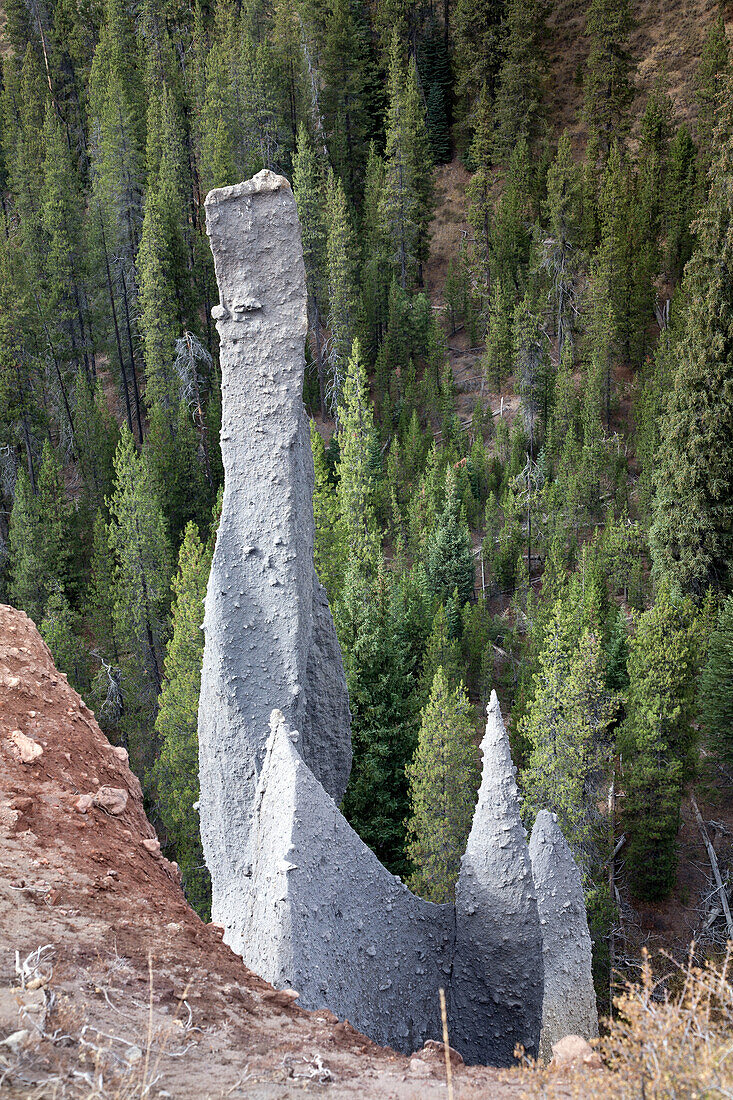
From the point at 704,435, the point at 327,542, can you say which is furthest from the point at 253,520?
the point at 704,435

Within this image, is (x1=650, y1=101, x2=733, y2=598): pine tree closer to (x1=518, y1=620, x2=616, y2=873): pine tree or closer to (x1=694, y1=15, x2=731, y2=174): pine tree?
(x1=518, y1=620, x2=616, y2=873): pine tree

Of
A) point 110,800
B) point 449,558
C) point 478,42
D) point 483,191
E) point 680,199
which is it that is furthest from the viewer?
point 478,42

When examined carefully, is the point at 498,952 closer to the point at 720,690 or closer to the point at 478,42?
the point at 720,690

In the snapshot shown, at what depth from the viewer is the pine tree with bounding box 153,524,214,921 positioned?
738 inches

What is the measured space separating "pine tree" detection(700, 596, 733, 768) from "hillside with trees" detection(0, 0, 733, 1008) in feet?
0.30

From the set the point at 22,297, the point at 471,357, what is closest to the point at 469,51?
the point at 471,357

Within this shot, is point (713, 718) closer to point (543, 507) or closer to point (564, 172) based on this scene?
point (543, 507)

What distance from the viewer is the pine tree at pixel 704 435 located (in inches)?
997

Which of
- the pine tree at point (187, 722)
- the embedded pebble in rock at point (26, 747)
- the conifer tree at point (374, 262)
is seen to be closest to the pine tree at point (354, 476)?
the pine tree at point (187, 722)

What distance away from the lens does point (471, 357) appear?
46.4 meters

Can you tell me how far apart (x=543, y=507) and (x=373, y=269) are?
19.8 metres

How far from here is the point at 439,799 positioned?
51.6 feet

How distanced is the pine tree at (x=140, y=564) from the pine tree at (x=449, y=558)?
359 inches

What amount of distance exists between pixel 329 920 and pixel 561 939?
4.65 meters
